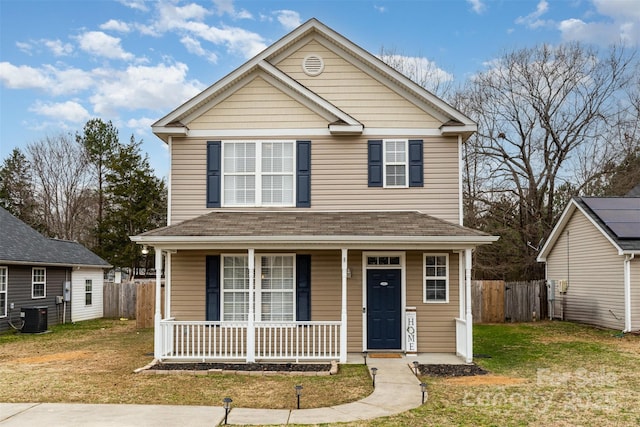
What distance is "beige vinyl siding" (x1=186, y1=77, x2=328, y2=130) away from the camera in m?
13.7

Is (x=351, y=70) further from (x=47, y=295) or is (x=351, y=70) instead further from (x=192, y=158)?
(x=47, y=295)

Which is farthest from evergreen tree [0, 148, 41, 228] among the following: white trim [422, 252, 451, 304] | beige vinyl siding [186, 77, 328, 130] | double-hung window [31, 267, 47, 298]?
white trim [422, 252, 451, 304]

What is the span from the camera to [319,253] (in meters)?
13.2

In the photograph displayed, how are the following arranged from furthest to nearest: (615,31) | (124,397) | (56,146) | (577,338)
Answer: (56,146), (615,31), (577,338), (124,397)

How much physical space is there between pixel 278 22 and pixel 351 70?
26.4ft

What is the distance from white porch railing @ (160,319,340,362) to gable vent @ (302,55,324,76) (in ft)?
21.0

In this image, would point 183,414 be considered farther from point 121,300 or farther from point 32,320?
point 121,300

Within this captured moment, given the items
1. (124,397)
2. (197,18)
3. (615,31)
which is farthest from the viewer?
(615,31)

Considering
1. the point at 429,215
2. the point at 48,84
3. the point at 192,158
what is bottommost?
the point at 429,215

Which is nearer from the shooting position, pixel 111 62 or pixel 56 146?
pixel 111 62

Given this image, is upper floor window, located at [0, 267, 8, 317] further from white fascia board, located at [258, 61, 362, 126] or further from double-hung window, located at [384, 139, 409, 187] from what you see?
double-hung window, located at [384, 139, 409, 187]

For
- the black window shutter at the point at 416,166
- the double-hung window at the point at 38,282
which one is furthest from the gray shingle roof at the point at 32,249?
the black window shutter at the point at 416,166

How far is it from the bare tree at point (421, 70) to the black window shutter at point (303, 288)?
834 inches

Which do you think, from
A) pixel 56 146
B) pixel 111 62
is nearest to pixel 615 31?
pixel 111 62
